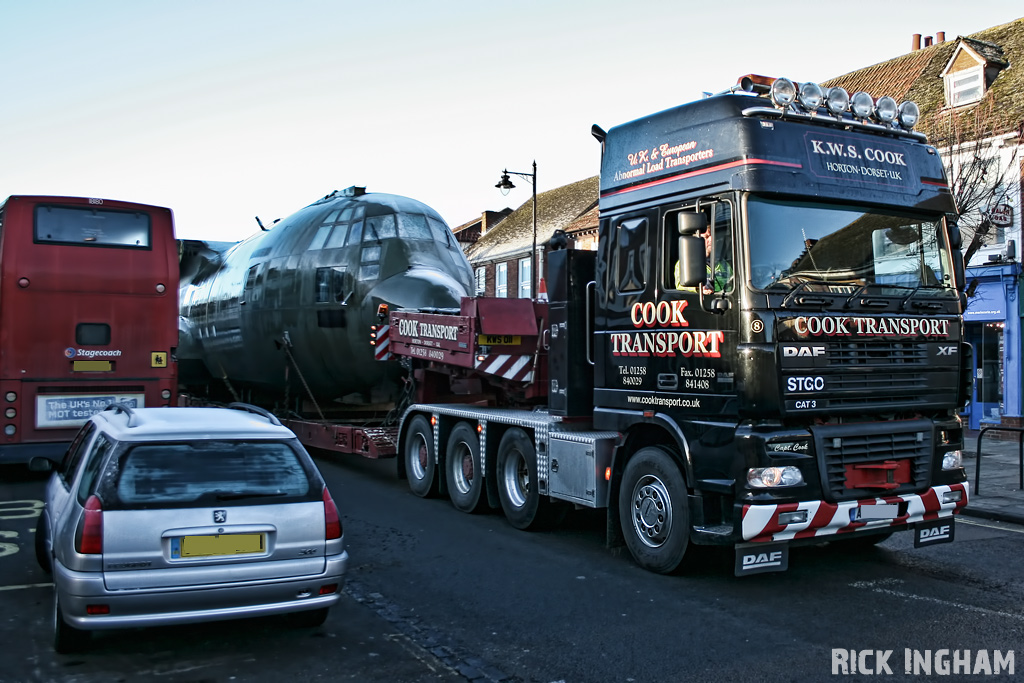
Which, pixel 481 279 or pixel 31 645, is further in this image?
pixel 481 279

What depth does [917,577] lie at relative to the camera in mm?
7227

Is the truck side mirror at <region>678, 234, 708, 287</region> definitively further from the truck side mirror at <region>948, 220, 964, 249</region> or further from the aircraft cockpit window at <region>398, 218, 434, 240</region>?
the aircraft cockpit window at <region>398, 218, 434, 240</region>

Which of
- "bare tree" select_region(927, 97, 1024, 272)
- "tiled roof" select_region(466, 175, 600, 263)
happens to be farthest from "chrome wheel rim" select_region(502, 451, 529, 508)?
"tiled roof" select_region(466, 175, 600, 263)

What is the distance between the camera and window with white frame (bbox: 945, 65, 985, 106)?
21.9 m

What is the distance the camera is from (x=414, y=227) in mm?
13781

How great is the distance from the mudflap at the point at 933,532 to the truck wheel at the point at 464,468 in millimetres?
4447

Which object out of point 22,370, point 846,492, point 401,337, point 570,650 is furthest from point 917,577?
point 22,370

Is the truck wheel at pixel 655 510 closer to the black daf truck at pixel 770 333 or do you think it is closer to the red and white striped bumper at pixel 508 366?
the black daf truck at pixel 770 333

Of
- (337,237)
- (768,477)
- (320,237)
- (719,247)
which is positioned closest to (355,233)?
(337,237)

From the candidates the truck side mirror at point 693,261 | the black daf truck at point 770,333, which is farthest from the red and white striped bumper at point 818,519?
the truck side mirror at point 693,261

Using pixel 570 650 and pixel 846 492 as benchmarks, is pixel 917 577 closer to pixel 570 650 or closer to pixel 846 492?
pixel 846 492

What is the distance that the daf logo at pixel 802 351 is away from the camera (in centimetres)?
636

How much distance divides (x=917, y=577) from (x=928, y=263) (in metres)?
2.55

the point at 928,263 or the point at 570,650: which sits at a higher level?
the point at 928,263
